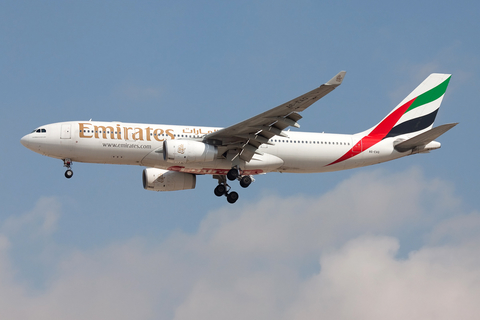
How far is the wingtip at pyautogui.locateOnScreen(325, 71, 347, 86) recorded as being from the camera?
96.1 ft

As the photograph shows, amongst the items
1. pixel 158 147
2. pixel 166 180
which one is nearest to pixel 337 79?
pixel 158 147

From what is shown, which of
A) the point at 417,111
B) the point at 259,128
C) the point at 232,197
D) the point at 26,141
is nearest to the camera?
the point at 259,128

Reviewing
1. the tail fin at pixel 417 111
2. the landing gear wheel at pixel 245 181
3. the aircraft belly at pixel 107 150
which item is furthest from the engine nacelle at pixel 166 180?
the tail fin at pixel 417 111

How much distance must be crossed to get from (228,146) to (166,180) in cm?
616

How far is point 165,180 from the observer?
40.3 metres

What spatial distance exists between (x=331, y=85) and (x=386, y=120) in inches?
488

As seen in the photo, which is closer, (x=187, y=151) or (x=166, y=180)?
(x=187, y=151)

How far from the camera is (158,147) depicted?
117ft

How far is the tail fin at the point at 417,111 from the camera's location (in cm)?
4072

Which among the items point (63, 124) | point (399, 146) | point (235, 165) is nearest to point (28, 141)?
point (63, 124)

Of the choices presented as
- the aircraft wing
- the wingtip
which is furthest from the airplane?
the wingtip

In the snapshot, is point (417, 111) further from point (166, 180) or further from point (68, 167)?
point (68, 167)

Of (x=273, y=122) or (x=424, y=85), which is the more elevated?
(x=424, y=85)

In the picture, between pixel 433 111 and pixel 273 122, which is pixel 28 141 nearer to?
pixel 273 122
